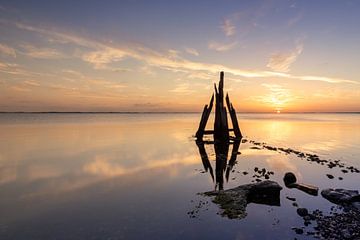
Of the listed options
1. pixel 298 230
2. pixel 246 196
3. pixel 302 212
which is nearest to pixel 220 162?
pixel 246 196

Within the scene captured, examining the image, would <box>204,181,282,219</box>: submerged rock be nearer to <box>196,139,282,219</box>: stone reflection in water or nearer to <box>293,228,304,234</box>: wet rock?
<box>196,139,282,219</box>: stone reflection in water

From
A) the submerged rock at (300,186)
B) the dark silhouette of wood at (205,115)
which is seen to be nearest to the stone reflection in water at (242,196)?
the submerged rock at (300,186)

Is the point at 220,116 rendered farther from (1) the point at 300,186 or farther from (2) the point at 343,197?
(2) the point at 343,197

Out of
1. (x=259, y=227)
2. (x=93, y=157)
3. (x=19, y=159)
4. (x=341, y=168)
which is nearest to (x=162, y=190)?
(x=259, y=227)

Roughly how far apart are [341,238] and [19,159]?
2375cm

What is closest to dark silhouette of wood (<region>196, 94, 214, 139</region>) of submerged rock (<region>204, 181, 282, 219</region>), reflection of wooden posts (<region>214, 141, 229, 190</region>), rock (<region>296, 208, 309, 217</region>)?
reflection of wooden posts (<region>214, 141, 229, 190</region>)

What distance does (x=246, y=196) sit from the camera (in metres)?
11.4

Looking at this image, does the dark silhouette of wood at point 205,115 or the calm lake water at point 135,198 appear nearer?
the calm lake water at point 135,198

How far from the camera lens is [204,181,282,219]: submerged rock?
35.2ft

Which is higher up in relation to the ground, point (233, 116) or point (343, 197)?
point (233, 116)

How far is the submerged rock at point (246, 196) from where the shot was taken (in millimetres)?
10727

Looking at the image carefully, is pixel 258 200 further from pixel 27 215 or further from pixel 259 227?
pixel 27 215

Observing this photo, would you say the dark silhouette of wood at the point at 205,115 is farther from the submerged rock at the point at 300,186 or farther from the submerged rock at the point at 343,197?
the submerged rock at the point at 343,197

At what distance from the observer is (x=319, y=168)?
18547mm
